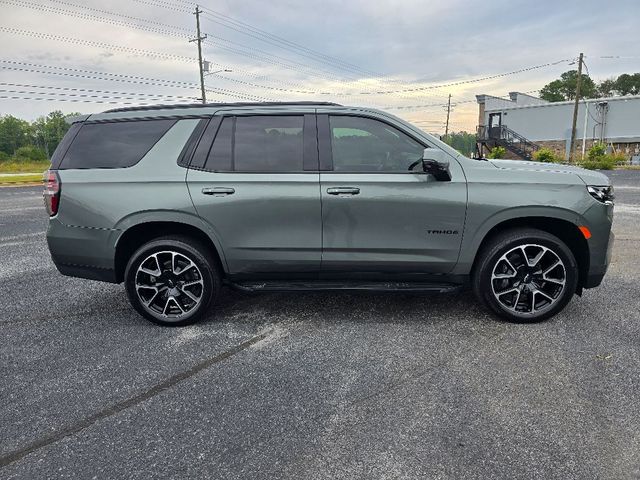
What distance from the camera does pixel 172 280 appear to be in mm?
3883

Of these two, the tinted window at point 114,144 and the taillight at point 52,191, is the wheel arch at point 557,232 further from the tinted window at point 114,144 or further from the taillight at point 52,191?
the taillight at point 52,191

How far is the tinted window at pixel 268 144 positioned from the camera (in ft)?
12.3

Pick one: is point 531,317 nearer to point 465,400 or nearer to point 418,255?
point 418,255

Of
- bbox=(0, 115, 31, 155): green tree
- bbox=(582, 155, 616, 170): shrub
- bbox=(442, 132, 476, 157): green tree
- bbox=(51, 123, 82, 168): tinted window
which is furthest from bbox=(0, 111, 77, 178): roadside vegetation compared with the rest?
bbox=(51, 123, 82, 168): tinted window

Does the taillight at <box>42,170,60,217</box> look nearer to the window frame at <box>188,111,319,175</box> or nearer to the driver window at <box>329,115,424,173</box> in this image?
the window frame at <box>188,111,319,175</box>

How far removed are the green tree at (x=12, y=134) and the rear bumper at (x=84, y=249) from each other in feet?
419

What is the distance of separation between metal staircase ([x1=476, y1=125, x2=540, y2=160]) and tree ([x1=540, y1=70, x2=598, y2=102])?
38.1 m

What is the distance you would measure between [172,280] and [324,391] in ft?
5.99

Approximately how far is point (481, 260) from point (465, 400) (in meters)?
1.43

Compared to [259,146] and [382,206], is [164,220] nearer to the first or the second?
[259,146]

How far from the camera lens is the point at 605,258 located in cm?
369

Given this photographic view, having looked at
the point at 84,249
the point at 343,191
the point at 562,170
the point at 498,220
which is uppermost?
the point at 562,170

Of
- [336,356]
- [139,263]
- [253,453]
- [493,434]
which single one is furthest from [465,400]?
[139,263]

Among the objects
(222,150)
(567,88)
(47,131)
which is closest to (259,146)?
(222,150)
